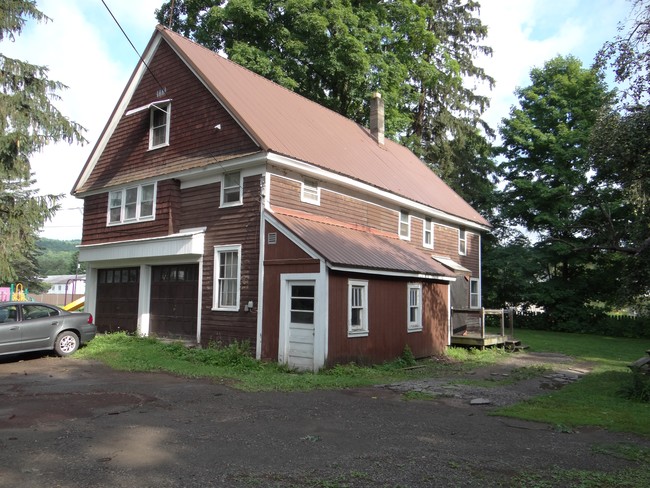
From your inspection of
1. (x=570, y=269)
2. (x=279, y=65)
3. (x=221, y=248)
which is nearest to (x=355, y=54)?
(x=279, y=65)

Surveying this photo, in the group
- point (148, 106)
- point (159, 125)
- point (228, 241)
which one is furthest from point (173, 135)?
point (228, 241)

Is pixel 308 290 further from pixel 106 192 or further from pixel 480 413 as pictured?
pixel 106 192

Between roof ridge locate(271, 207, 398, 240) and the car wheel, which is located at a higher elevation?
roof ridge locate(271, 207, 398, 240)

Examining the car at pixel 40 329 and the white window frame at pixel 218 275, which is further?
the white window frame at pixel 218 275

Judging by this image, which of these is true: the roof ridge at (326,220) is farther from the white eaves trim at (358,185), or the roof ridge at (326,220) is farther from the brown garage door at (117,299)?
the brown garage door at (117,299)

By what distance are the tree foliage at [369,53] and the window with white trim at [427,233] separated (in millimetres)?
8791

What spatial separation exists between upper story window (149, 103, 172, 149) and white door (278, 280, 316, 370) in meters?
7.60

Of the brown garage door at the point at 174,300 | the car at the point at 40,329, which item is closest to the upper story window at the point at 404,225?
the brown garage door at the point at 174,300

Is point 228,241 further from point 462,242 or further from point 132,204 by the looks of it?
point 462,242

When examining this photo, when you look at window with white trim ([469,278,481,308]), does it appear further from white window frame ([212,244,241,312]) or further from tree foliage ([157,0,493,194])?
white window frame ([212,244,241,312])

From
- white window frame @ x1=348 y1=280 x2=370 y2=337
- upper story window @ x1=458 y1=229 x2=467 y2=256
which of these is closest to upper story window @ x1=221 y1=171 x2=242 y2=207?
white window frame @ x1=348 y1=280 x2=370 y2=337

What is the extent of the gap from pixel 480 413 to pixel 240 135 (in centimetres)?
1012

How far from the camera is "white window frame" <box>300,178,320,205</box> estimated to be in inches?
630

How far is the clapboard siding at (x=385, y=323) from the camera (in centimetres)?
1308
